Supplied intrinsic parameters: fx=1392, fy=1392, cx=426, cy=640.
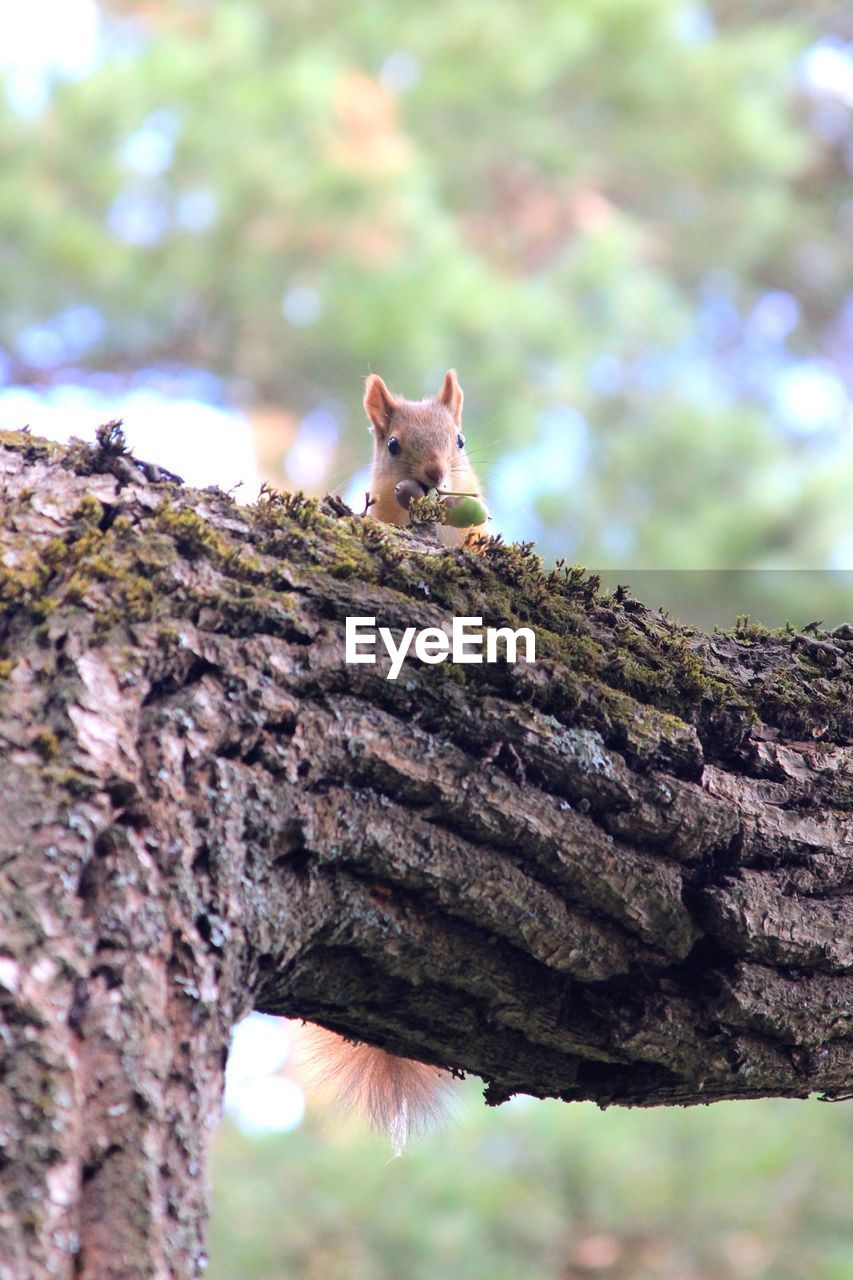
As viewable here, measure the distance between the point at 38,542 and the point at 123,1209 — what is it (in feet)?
1.95

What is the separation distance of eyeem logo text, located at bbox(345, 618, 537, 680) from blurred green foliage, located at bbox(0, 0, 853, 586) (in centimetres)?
427

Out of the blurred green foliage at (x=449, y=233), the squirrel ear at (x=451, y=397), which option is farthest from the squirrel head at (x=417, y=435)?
the blurred green foliage at (x=449, y=233)

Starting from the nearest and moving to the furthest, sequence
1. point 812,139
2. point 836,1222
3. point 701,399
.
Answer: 1. point 836,1222
2. point 701,399
3. point 812,139

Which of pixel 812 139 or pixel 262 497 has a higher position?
pixel 812 139

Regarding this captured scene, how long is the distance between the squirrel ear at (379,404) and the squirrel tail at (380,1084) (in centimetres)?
199

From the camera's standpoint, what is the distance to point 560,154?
7.41 metres

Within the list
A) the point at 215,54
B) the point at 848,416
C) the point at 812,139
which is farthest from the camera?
the point at 812,139

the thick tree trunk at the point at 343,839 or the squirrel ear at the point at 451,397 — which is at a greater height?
the squirrel ear at the point at 451,397

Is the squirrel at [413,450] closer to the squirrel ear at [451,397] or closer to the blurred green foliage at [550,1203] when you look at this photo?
the squirrel ear at [451,397]

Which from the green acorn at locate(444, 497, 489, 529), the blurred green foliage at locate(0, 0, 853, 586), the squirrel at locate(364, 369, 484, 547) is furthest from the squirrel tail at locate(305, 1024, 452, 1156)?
the blurred green foliage at locate(0, 0, 853, 586)

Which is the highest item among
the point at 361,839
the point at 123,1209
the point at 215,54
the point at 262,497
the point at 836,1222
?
the point at 215,54

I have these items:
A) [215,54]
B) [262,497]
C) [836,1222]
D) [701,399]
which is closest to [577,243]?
[701,399]

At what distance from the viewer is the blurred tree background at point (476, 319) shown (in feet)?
17.2

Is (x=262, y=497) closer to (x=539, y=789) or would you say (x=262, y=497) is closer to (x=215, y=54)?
(x=539, y=789)
